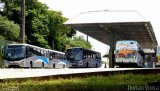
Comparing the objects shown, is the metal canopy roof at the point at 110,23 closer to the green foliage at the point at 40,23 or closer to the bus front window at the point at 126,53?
the bus front window at the point at 126,53

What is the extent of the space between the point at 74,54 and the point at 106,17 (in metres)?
5.70

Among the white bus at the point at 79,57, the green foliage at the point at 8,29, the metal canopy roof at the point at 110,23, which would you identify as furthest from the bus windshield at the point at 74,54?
the green foliage at the point at 8,29

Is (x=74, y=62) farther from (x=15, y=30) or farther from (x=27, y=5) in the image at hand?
(x=27, y=5)

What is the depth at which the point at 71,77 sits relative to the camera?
1333 cm

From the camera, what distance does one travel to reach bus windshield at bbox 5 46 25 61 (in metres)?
36.3

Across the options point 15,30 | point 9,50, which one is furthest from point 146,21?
point 15,30

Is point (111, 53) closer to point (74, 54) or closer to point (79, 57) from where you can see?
point (79, 57)

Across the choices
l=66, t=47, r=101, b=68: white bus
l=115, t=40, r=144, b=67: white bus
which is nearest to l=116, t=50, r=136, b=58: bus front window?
l=115, t=40, r=144, b=67: white bus

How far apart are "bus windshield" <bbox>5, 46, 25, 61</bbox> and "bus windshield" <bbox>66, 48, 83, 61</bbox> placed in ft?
26.8

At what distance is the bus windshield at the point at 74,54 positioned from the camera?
4266 cm

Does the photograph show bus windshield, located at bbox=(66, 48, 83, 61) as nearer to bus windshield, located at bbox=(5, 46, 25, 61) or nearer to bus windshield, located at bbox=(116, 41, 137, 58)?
bus windshield, located at bbox=(116, 41, 137, 58)

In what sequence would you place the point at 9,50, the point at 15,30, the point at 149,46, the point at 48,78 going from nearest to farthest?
1. the point at 48,78
2. the point at 9,50
3. the point at 15,30
4. the point at 149,46

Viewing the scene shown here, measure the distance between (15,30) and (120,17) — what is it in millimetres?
15935

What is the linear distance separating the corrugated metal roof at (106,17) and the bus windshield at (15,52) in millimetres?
8108
